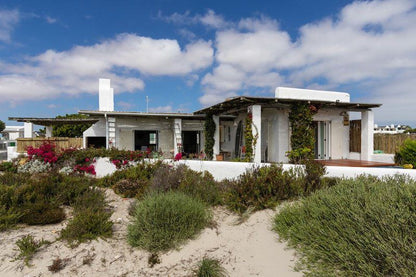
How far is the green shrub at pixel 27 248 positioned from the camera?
11.6 feet

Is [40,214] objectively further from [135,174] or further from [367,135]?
[367,135]

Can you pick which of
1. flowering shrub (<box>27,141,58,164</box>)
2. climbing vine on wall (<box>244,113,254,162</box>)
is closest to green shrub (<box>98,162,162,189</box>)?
flowering shrub (<box>27,141,58,164</box>)

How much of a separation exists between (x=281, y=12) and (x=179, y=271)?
942 centimetres

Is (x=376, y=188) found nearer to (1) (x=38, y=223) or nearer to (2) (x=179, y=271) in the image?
(2) (x=179, y=271)

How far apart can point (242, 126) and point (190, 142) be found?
472 centimetres

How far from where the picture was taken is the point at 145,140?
15.1 m

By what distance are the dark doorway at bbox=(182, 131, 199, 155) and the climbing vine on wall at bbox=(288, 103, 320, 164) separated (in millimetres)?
7741

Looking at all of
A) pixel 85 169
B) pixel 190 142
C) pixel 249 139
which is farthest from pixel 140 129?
pixel 249 139

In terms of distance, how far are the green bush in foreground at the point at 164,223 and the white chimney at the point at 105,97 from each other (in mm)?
11152

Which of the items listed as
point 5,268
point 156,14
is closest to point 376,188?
point 5,268

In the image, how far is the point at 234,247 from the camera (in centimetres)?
391

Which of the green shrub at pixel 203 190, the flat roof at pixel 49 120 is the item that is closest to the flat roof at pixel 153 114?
the flat roof at pixel 49 120

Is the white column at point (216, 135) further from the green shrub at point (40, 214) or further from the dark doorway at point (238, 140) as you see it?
the green shrub at point (40, 214)

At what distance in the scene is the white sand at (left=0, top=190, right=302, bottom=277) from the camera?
3408 mm
